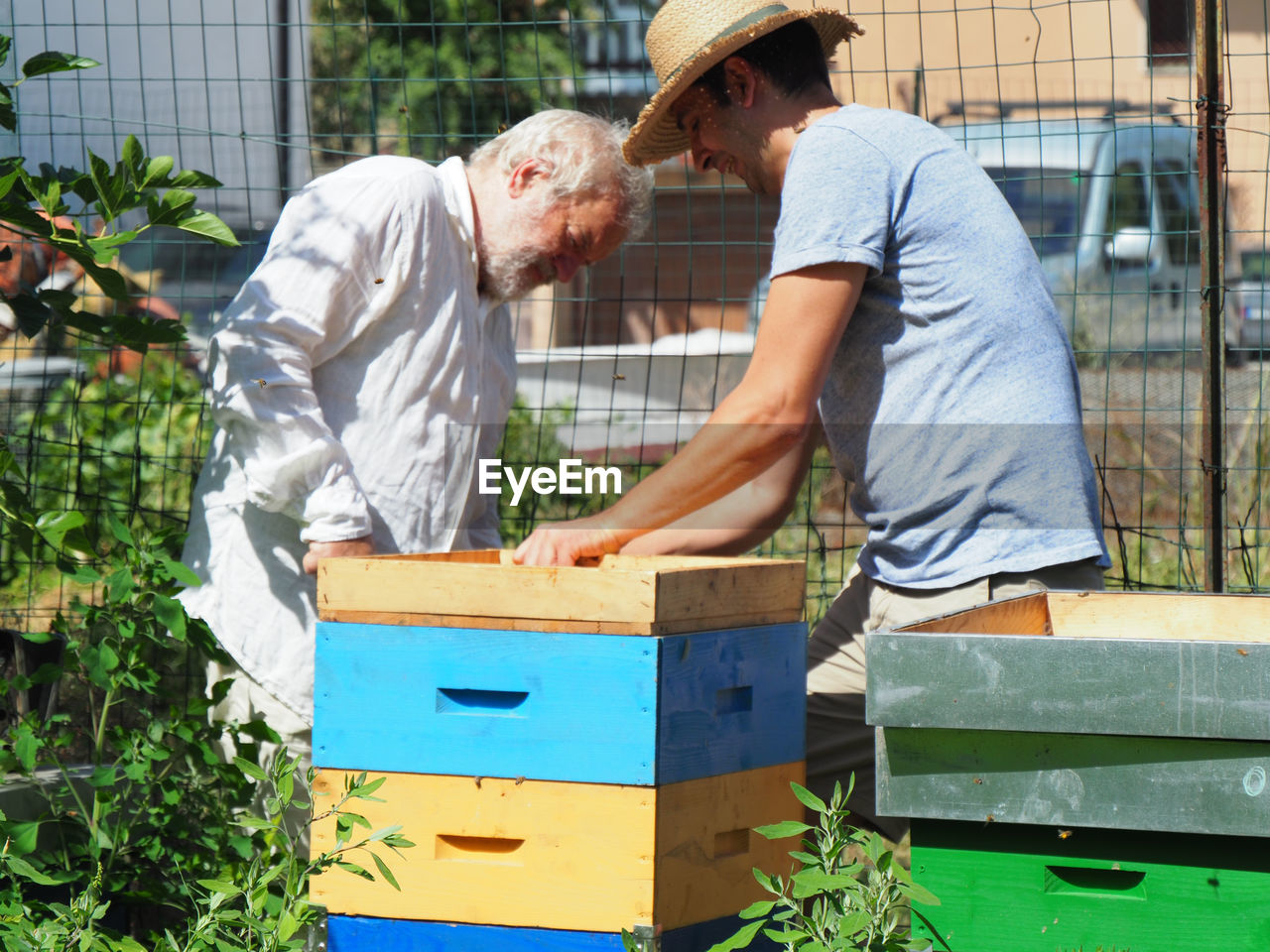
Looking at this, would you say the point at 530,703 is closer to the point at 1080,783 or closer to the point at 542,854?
the point at 542,854

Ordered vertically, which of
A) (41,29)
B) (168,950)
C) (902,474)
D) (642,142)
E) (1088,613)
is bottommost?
(168,950)

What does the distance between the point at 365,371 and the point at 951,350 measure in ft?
4.28

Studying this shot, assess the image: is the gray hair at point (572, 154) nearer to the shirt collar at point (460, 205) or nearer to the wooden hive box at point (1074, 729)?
the shirt collar at point (460, 205)

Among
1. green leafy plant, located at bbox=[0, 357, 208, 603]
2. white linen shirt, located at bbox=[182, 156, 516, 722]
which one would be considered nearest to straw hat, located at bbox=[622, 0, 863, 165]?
white linen shirt, located at bbox=[182, 156, 516, 722]

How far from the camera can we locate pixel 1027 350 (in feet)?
7.79

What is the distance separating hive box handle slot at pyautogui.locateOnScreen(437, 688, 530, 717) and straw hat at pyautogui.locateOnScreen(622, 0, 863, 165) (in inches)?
49.4

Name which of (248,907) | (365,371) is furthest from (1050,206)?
(248,907)

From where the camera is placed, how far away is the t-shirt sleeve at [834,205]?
7.49 feet

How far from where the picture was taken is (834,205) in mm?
2301

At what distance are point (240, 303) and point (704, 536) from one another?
3.71 ft

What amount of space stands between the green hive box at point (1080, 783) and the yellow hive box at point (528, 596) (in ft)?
1.29

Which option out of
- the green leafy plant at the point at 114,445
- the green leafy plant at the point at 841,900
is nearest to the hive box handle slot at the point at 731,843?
the green leafy plant at the point at 841,900

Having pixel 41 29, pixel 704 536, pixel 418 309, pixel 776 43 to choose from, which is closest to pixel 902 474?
pixel 704 536

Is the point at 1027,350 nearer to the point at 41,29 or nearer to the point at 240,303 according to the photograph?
the point at 240,303
